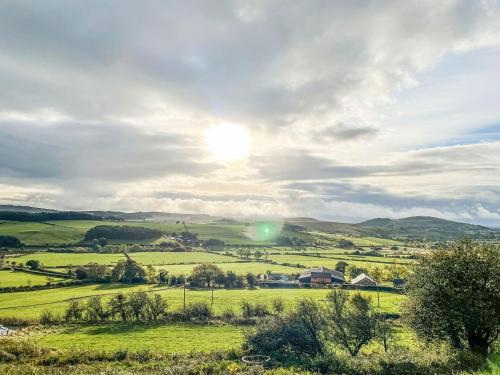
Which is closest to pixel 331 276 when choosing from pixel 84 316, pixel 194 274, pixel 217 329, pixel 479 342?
pixel 194 274

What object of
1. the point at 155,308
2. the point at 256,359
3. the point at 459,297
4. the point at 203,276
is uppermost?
the point at 459,297

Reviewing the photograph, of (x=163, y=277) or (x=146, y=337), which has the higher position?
(x=146, y=337)

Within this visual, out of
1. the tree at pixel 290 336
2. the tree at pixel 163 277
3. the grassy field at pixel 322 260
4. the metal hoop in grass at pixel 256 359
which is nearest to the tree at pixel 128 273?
the tree at pixel 163 277

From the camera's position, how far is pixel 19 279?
11275 cm

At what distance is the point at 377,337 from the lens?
4472 centimetres

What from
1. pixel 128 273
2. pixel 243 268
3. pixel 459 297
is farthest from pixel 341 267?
pixel 459 297

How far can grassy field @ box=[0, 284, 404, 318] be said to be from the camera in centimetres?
8306

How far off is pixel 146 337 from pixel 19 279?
→ 73.4m

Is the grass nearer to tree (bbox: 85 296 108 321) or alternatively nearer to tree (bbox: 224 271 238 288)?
tree (bbox: 85 296 108 321)

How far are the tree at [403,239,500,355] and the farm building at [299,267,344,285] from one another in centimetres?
9402

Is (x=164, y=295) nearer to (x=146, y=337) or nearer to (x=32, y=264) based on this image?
(x=146, y=337)

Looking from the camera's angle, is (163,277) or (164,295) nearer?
(164,295)

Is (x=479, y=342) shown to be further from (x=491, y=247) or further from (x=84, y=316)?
(x=84, y=316)

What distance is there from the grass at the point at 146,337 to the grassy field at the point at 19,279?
50.2 metres
